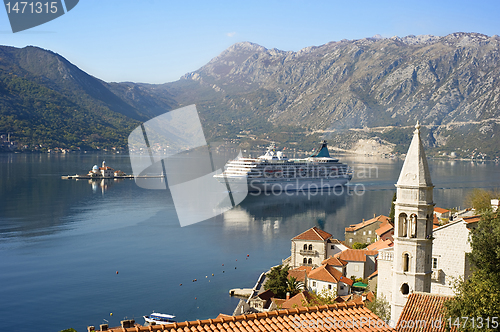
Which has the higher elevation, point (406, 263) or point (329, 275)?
point (406, 263)

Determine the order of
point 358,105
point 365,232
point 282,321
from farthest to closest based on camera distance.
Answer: point 358,105 < point 365,232 < point 282,321

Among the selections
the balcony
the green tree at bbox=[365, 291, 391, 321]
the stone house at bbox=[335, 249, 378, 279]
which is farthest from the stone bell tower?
the balcony

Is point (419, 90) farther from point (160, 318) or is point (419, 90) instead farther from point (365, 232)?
point (160, 318)

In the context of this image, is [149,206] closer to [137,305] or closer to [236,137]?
[137,305]

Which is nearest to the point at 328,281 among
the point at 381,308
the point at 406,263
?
the point at 381,308

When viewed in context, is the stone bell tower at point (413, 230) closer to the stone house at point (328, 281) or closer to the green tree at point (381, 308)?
the green tree at point (381, 308)

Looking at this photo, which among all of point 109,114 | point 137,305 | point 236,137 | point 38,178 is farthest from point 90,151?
point 137,305
